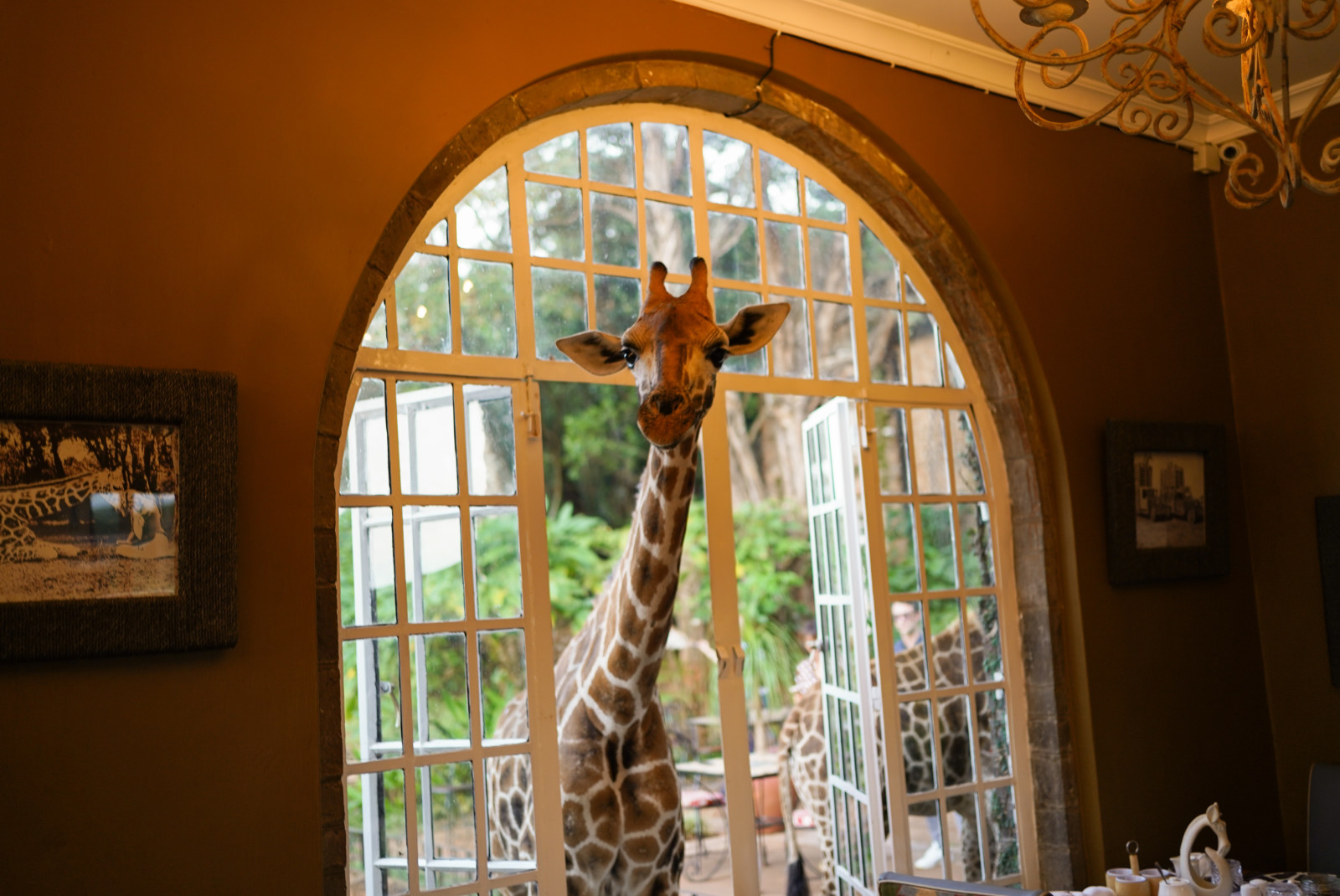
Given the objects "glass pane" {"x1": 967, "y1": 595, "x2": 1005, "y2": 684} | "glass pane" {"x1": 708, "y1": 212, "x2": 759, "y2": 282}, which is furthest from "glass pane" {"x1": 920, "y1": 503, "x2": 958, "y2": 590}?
"glass pane" {"x1": 708, "y1": 212, "x2": 759, "y2": 282}

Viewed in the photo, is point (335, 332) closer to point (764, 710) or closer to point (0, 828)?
point (0, 828)

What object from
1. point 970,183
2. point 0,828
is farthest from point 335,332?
point 970,183

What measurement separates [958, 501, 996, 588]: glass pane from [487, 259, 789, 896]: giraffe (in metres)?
1.41

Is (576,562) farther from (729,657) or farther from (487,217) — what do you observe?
(487,217)

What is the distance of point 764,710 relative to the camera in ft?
27.2

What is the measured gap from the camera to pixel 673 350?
2.69 meters

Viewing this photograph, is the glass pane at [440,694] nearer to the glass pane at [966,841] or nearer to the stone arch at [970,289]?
the stone arch at [970,289]

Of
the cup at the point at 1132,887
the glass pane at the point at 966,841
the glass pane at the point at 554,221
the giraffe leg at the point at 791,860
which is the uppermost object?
the glass pane at the point at 554,221

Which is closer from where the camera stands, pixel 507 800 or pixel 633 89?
pixel 507 800

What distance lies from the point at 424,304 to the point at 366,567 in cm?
75

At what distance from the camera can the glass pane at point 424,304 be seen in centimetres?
294

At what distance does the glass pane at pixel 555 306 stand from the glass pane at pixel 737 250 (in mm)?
608

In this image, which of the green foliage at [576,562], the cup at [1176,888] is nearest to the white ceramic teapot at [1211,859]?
the cup at [1176,888]

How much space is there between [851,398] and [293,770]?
2296mm
